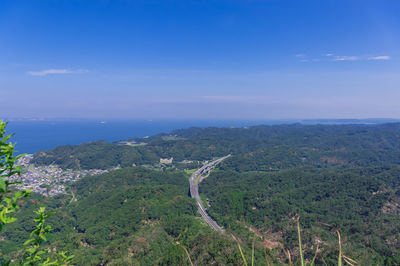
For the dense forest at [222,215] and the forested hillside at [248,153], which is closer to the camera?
the dense forest at [222,215]

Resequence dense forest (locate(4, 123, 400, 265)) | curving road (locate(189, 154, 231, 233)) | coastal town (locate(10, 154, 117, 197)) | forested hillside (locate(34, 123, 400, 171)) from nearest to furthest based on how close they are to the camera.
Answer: dense forest (locate(4, 123, 400, 265)), curving road (locate(189, 154, 231, 233)), coastal town (locate(10, 154, 117, 197)), forested hillside (locate(34, 123, 400, 171))

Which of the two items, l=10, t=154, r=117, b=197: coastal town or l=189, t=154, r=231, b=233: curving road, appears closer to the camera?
l=189, t=154, r=231, b=233: curving road

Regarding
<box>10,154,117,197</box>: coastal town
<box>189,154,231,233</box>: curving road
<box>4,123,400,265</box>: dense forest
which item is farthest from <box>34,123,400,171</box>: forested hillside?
<box>189,154,231,233</box>: curving road

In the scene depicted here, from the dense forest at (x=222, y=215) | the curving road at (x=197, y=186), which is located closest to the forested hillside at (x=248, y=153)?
the dense forest at (x=222, y=215)

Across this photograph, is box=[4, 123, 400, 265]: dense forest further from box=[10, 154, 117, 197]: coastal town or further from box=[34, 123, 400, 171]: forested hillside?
box=[10, 154, 117, 197]: coastal town

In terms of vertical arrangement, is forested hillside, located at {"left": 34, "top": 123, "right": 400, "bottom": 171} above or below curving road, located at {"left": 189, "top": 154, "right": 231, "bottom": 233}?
above

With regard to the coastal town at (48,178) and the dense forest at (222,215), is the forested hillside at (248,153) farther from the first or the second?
the coastal town at (48,178)

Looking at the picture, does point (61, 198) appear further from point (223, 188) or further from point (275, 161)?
point (275, 161)

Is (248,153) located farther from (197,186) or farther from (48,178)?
(48,178)

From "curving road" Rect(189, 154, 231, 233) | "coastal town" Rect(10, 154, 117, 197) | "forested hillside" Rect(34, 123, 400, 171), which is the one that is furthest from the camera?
"forested hillside" Rect(34, 123, 400, 171)
